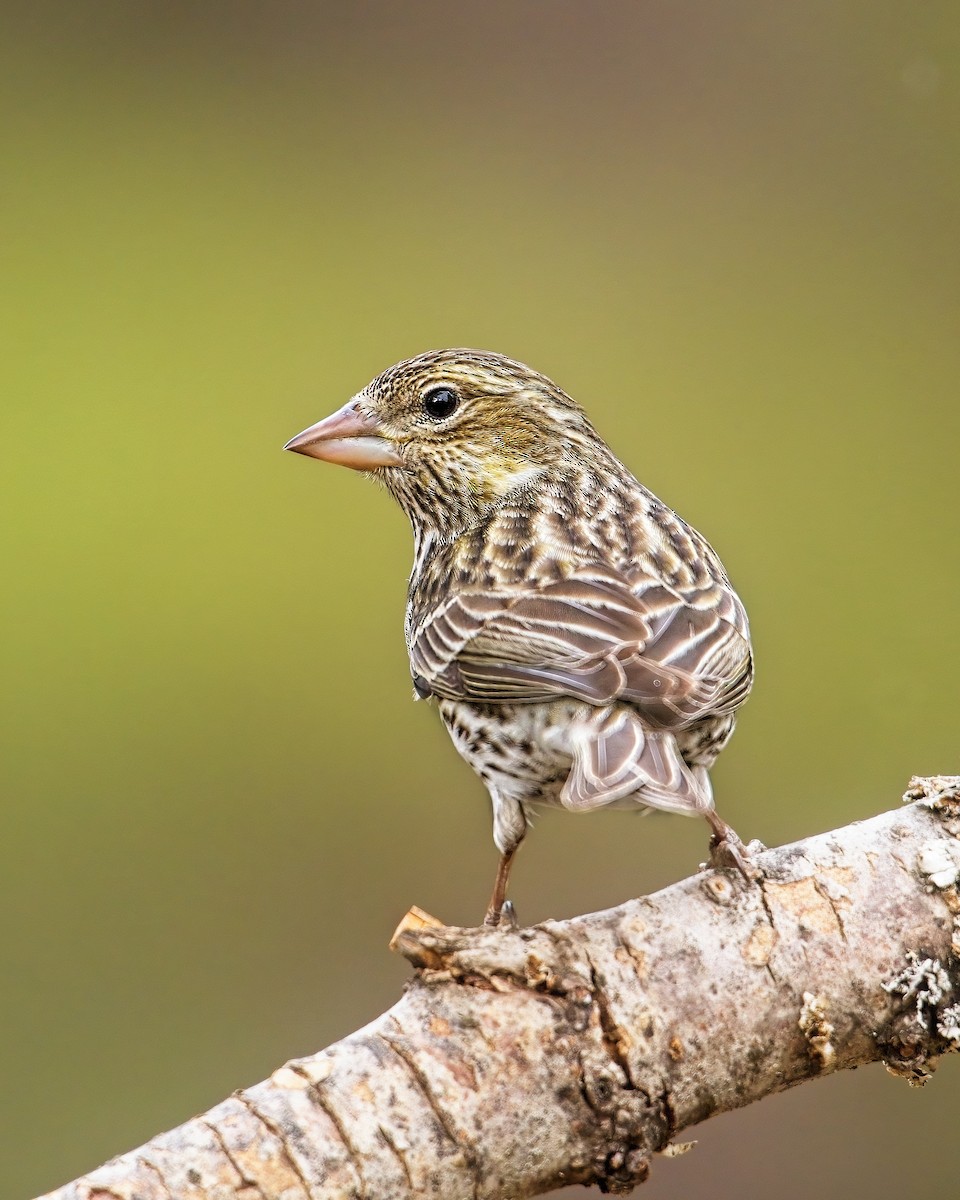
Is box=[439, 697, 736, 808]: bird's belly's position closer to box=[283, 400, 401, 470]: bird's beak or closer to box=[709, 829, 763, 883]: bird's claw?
box=[709, 829, 763, 883]: bird's claw

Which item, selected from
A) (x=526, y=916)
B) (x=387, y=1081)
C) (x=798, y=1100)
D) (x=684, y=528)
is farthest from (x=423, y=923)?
(x=798, y=1100)

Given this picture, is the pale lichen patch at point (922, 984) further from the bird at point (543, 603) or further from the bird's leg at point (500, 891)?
the bird's leg at point (500, 891)

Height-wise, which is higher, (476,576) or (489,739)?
(476,576)

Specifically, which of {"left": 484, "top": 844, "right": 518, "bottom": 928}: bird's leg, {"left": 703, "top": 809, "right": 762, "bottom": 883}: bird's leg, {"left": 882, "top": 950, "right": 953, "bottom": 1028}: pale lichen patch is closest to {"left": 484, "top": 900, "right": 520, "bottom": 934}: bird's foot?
{"left": 484, "top": 844, "right": 518, "bottom": 928}: bird's leg

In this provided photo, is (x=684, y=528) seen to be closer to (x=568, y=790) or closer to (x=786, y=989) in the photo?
(x=568, y=790)

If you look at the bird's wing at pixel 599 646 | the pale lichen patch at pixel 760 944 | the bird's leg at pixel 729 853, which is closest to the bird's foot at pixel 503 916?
the bird's wing at pixel 599 646

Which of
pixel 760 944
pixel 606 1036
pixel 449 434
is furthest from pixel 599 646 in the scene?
pixel 449 434
